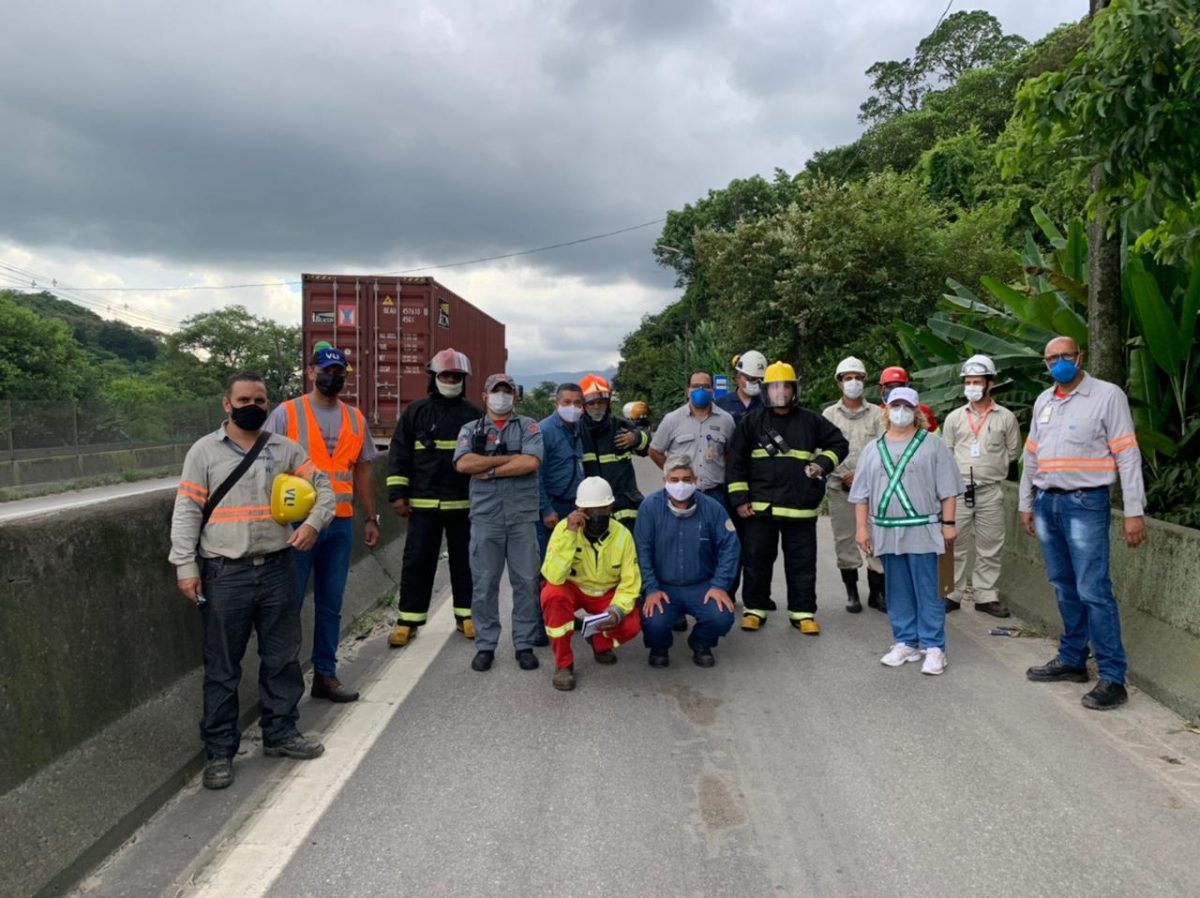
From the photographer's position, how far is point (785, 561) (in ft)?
21.8

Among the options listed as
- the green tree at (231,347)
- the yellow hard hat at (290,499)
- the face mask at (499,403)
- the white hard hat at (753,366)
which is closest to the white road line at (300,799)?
the yellow hard hat at (290,499)

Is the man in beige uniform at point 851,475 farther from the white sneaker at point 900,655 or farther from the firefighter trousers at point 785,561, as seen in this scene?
the white sneaker at point 900,655

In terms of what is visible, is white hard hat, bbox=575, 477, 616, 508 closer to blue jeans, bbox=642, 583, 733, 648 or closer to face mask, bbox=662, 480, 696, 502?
face mask, bbox=662, 480, 696, 502

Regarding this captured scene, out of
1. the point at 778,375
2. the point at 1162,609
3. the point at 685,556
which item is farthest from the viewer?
the point at 778,375

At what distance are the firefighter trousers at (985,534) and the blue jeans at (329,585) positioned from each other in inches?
183

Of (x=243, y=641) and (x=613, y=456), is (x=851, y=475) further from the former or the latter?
(x=243, y=641)

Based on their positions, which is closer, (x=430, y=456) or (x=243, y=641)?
(x=243, y=641)

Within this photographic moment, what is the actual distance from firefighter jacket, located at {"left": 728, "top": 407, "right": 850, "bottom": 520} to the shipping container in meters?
8.92

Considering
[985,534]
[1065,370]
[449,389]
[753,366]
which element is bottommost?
[985,534]

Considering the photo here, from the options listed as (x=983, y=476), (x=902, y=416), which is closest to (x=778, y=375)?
(x=902, y=416)

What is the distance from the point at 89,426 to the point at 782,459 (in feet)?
74.9

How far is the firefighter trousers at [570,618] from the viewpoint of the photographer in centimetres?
538

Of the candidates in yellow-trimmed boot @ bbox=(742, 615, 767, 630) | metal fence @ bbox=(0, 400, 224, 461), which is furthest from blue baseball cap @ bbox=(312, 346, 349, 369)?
metal fence @ bbox=(0, 400, 224, 461)

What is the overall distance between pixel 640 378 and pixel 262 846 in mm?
59948
